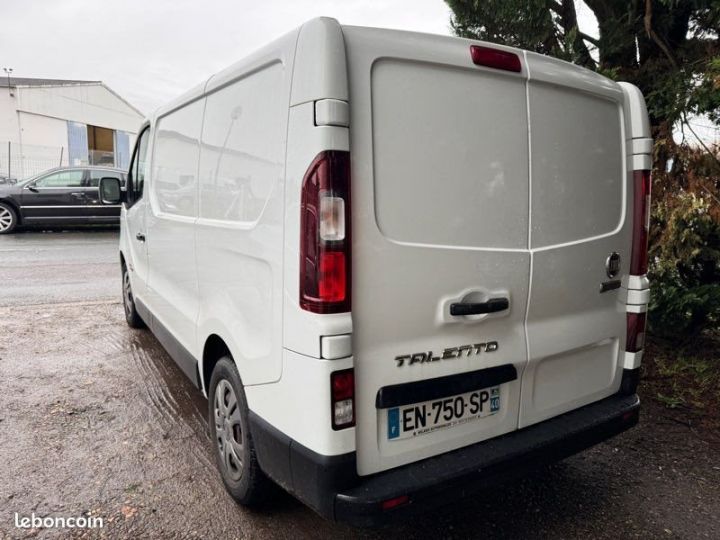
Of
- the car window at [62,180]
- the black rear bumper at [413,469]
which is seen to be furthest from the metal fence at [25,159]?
the black rear bumper at [413,469]

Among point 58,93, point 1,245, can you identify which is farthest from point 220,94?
point 58,93

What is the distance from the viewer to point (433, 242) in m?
2.08

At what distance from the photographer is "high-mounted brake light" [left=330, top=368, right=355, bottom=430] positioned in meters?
1.91

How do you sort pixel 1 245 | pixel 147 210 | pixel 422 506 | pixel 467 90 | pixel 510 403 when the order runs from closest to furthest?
pixel 422 506, pixel 467 90, pixel 510 403, pixel 147 210, pixel 1 245

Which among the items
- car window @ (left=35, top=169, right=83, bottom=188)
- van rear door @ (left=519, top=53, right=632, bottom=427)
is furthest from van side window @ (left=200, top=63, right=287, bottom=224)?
car window @ (left=35, top=169, right=83, bottom=188)

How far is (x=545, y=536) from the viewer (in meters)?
2.46

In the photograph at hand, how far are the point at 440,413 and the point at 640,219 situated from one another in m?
1.50

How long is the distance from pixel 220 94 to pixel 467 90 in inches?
48.9

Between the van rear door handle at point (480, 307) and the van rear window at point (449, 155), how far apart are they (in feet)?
0.77

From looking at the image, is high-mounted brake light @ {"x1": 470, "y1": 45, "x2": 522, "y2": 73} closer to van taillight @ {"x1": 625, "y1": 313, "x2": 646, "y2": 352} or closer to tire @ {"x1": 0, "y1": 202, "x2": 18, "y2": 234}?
van taillight @ {"x1": 625, "y1": 313, "x2": 646, "y2": 352}

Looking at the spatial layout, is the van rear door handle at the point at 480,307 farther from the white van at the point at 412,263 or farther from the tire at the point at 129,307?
the tire at the point at 129,307

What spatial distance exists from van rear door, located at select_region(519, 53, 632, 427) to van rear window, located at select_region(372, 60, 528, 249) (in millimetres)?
126

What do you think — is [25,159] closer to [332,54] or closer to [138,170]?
[138,170]

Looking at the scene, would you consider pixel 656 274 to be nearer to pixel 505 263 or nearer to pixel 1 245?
pixel 505 263
